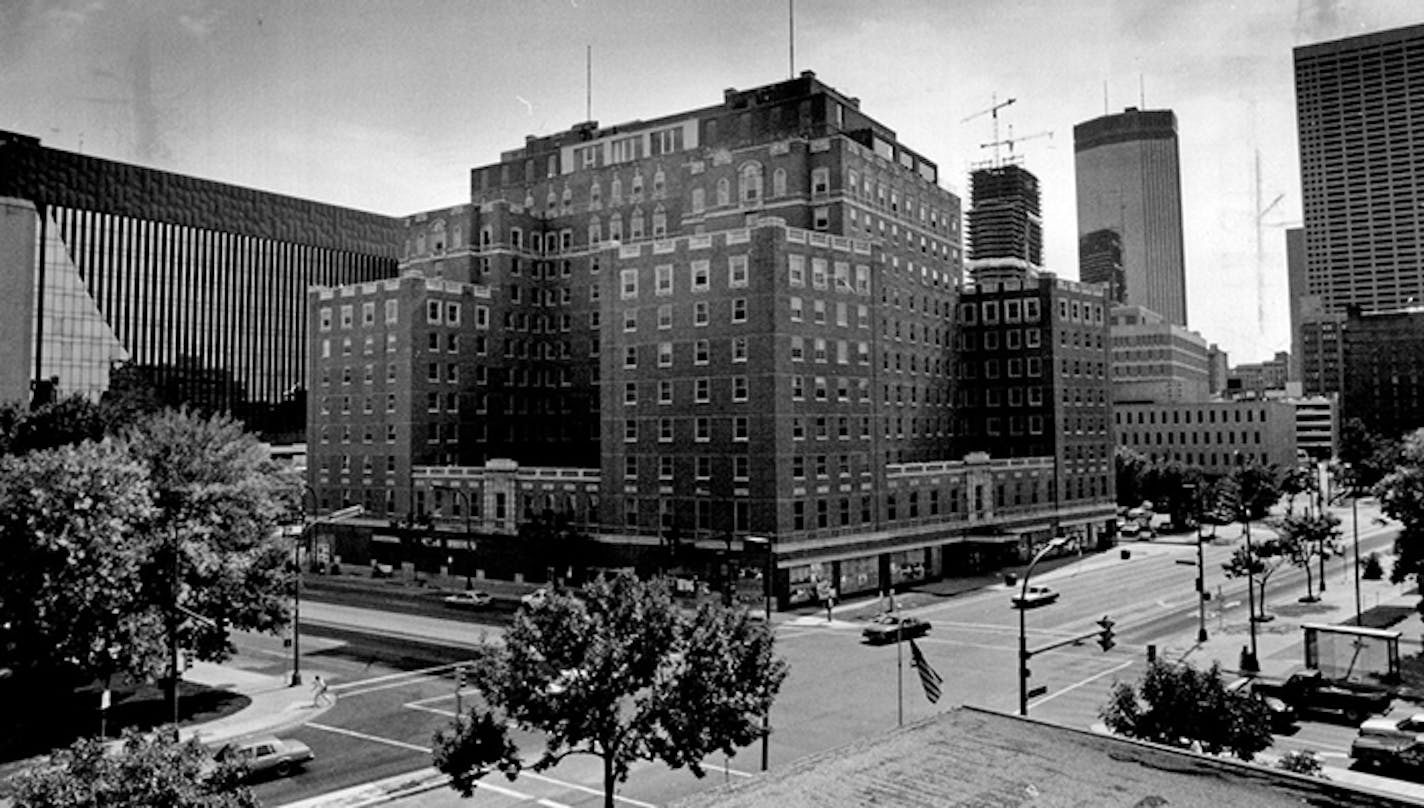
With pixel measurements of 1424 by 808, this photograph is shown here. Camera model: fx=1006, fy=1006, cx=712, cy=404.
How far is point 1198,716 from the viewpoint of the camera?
28.9m

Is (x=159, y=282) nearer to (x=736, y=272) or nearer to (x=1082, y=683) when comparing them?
(x=736, y=272)

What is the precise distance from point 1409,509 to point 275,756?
56.9 m

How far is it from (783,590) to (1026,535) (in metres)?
35.5

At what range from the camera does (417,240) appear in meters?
114

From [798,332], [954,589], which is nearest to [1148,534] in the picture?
[954,589]

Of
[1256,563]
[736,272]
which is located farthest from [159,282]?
[1256,563]

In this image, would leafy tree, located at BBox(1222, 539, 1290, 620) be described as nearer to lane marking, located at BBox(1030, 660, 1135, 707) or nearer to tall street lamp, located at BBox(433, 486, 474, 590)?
lane marking, located at BBox(1030, 660, 1135, 707)

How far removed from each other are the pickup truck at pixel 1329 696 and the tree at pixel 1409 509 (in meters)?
12.6

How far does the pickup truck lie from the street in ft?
3.18

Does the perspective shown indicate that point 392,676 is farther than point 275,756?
Yes

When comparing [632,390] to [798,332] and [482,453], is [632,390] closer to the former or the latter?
[798,332]

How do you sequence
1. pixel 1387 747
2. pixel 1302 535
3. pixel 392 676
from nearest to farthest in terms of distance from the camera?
pixel 1387 747
pixel 392 676
pixel 1302 535

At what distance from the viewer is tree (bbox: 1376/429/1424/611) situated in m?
53.5

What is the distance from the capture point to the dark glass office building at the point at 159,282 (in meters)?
159
